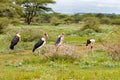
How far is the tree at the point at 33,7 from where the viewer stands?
6469cm

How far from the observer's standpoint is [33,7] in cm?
6612

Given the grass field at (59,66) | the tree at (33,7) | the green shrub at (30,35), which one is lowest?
the tree at (33,7)

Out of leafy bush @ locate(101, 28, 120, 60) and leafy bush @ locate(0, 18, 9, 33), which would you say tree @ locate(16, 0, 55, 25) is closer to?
leafy bush @ locate(0, 18, 9, 33)

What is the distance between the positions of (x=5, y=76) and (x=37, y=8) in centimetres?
5532

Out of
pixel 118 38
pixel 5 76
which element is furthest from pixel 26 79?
pixel 118 38

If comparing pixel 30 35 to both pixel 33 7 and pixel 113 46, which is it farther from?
pixel 33 7

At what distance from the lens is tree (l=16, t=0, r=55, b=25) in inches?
2547

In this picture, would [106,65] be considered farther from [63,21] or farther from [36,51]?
[63,21]

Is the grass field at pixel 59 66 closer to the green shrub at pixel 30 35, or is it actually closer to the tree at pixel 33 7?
the green shrub at pixel 30 35

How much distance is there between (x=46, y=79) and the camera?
10.3m

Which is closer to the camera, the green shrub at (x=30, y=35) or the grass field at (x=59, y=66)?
the grass field at (x=59, y=66)

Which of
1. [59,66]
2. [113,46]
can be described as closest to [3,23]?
[113,46]

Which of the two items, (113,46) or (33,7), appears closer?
(113,46)

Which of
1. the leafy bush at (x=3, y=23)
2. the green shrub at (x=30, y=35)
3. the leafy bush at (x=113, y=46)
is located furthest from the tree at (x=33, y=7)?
the leafy bush at (x=113, y=46)
